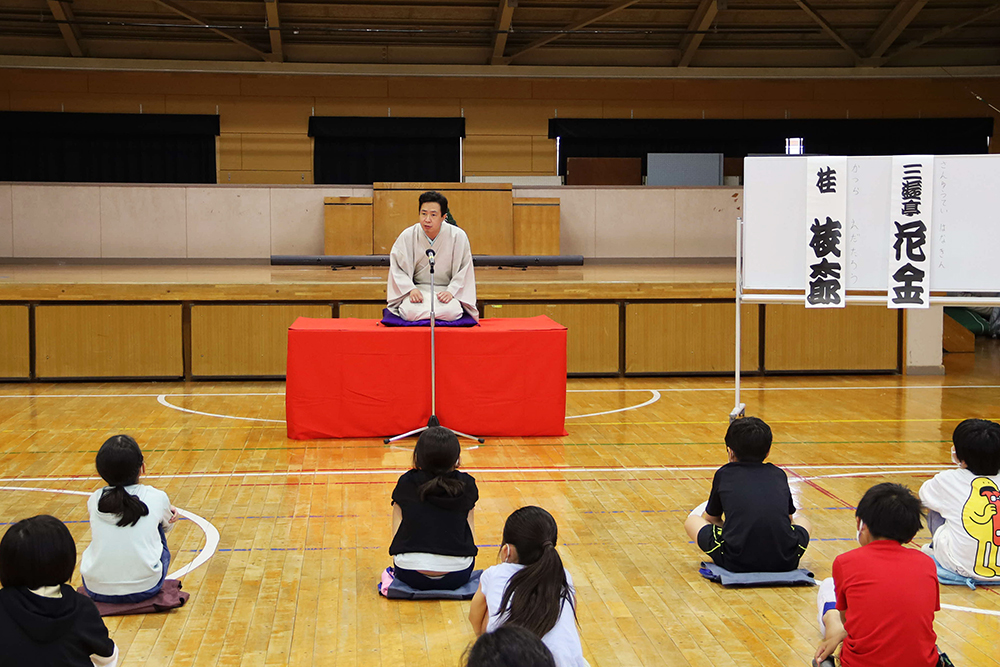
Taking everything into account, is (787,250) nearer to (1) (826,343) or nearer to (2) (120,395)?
(1) (826,343)

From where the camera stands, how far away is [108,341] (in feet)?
24.6

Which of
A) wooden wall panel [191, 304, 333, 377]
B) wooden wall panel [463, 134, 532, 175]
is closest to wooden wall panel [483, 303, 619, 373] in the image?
wooden wall panel [191, 304, 333, 377]

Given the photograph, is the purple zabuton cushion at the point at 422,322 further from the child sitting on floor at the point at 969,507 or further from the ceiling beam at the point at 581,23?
the ceiling beam at the point at 581,23

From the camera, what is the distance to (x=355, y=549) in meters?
3.74

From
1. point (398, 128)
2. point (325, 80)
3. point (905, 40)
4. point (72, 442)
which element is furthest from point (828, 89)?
point (72, 442)

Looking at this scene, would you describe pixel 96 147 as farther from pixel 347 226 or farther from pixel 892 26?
pixel 892 26

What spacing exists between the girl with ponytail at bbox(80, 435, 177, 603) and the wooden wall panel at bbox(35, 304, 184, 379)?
4.76 m

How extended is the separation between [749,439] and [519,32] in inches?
476

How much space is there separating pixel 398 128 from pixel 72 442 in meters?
10.4

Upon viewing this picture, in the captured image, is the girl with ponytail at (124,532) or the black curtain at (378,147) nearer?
the girl with ponytail at (124,532)

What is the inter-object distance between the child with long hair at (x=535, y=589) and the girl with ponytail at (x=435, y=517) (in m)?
0.79

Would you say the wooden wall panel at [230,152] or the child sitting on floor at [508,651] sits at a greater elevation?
the wooden wall panel at [230,152]

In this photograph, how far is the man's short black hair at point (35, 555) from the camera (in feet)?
6.48

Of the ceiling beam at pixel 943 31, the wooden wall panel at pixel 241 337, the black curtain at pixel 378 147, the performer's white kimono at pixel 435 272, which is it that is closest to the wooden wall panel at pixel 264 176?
the black curtain at pixel 378 147
